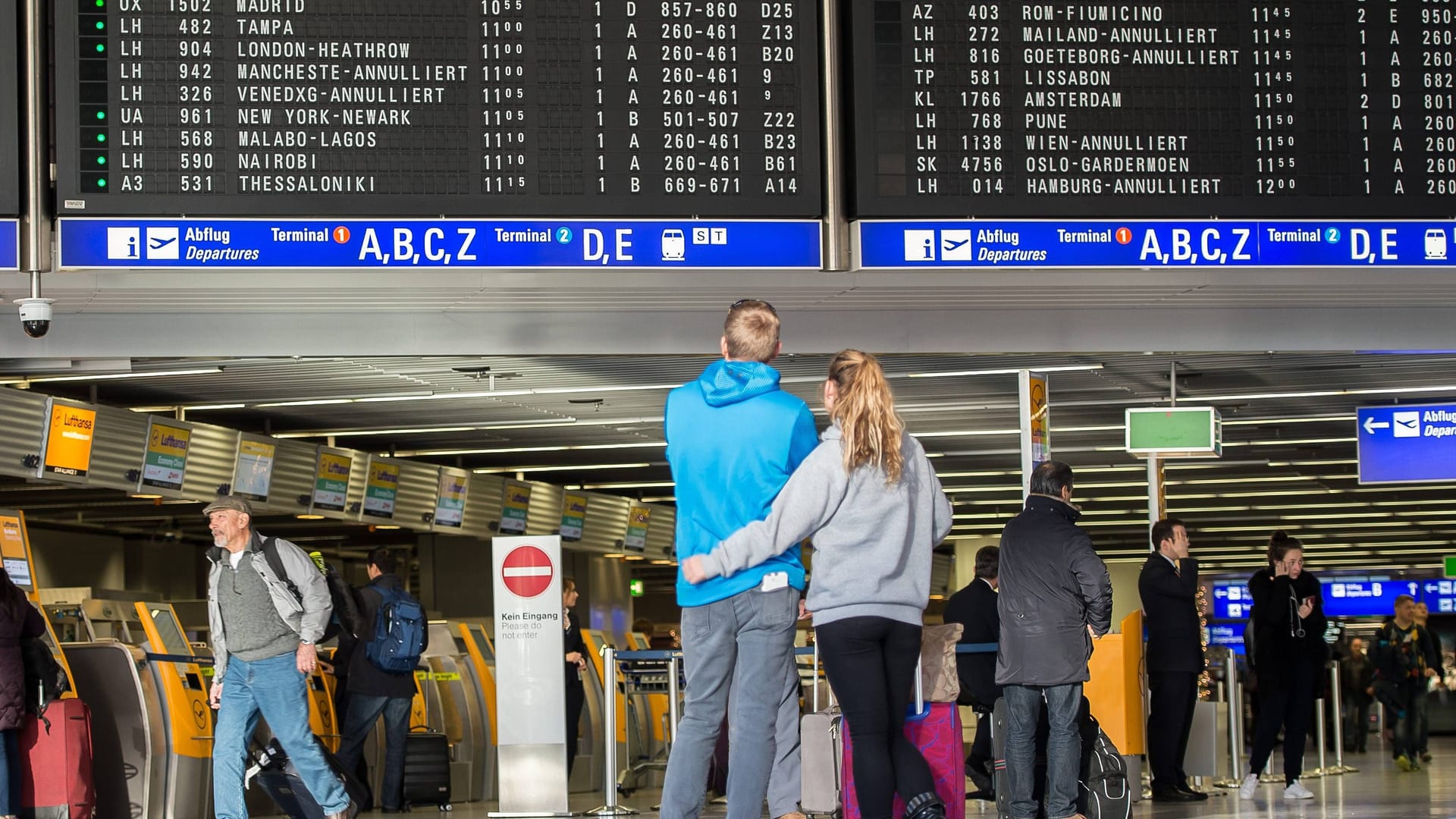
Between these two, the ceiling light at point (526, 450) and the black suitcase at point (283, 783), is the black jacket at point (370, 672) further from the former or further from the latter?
the ceiling light at point (526, 450)

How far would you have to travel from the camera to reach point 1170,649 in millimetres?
10336

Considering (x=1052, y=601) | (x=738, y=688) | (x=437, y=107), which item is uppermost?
(x=437, y=107)

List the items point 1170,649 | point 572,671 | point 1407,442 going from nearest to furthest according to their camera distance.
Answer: point 1170,649 → point 572,671 → point 1407,442

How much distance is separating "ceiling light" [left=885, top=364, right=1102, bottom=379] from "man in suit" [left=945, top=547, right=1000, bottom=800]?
8.27 ft

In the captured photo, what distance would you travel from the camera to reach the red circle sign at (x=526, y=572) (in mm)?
10375

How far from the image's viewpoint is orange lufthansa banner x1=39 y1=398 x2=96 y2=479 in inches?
517

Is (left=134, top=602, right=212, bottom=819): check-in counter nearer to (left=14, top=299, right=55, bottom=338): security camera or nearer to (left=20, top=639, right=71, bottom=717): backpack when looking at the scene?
(left=20, top=639, right=71, bottom=717): backpack

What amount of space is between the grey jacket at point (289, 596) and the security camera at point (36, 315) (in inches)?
50.2

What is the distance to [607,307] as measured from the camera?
30.4 ft

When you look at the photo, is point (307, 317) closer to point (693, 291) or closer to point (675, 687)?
point (693, 291)

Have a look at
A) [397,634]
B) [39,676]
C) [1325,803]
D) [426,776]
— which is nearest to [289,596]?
[39,676]

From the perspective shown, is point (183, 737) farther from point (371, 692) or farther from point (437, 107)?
point (437, 107)

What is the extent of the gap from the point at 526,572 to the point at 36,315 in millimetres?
3242

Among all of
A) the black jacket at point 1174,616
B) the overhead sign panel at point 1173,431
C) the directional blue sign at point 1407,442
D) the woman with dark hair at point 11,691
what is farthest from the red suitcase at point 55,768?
the directional blue sign at point 1407,442
